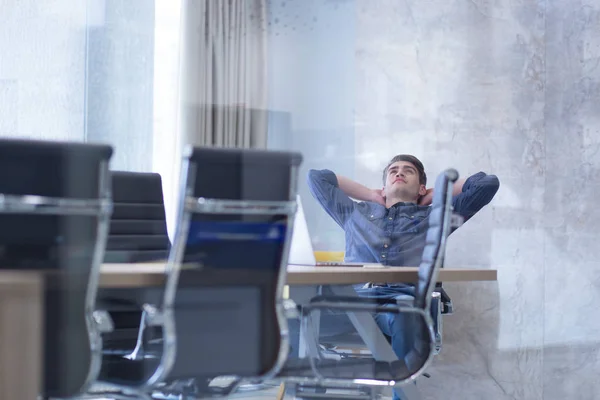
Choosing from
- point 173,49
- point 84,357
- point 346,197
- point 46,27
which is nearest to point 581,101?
point 346,197

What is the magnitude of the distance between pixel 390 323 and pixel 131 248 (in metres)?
1.05

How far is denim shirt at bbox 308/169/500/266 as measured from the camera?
12.3ft

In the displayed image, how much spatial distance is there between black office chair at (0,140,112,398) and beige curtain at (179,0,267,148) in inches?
43.9

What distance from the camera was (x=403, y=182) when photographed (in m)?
4.23

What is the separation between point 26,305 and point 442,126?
2.82 metres

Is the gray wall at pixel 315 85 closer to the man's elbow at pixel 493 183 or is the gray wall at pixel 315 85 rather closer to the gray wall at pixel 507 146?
the gray wall at pixel 507 146

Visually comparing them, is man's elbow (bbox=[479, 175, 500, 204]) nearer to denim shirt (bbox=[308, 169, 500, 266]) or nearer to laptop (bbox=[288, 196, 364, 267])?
denim shirt (bbox=[308, 169, 500, 266])

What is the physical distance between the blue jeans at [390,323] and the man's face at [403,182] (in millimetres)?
1069

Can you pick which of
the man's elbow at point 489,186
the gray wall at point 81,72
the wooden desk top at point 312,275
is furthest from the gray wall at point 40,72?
the man's elbow at point 489,186

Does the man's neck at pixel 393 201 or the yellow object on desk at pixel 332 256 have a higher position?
the man's neck at pixel 393 201

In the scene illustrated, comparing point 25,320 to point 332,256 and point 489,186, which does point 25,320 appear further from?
point 489,186

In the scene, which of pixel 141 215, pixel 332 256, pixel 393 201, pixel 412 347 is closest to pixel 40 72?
pixel 141 215

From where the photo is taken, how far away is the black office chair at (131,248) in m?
2.43

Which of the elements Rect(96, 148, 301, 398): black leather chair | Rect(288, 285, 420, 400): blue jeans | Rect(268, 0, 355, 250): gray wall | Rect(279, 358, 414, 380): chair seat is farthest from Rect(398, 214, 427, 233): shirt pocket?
Rect(96, 148, 301, 398): black leather chair
